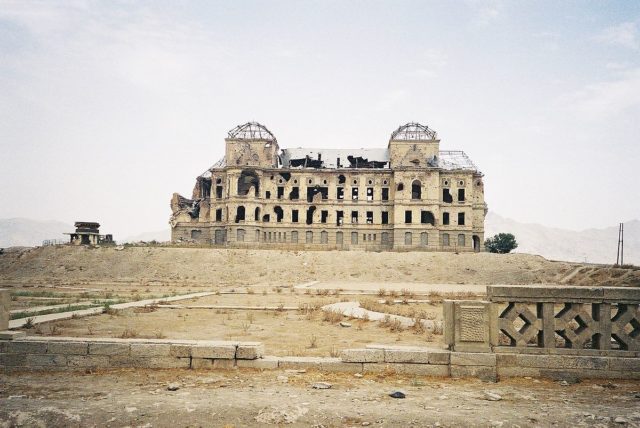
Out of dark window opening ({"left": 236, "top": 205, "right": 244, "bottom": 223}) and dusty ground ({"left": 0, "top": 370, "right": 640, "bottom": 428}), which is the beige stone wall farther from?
dusty ground ({"left": 0, "top": 370, "right": 640, "bottom": 428})

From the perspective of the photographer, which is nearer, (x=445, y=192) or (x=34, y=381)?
(x=34, y=381)

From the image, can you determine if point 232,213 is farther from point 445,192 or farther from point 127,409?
point 127,409

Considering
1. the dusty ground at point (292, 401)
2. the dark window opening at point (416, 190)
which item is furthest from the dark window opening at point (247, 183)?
the dusty ground at point (292, 401)

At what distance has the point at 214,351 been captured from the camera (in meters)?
8.60

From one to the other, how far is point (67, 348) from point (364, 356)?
6.11 metres

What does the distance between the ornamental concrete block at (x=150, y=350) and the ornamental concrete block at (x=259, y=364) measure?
154 centimetres

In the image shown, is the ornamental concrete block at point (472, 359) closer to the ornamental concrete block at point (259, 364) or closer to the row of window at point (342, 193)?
the ornamental concrete block at point (259, 364)

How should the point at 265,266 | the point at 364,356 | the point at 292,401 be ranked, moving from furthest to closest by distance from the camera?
the point at 265,266
the point at 364,356
the point at 292,401

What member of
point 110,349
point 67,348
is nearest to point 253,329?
point 110,349

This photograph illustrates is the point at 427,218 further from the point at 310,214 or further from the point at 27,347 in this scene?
the point at 27,347

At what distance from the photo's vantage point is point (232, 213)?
201ft

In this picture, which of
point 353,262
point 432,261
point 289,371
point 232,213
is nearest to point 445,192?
point 432,261

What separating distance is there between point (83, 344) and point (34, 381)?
1.13 meters

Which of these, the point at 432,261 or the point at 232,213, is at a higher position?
the point at 232,213
